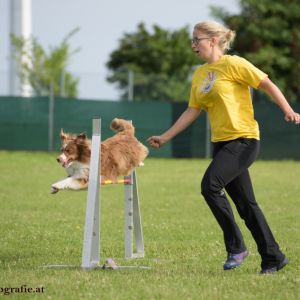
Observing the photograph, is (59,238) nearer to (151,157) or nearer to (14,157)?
(14,157)

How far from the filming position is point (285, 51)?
34.8 m

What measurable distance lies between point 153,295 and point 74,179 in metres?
1.81

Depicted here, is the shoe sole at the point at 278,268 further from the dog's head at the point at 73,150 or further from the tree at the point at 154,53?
the tree at the point at 154,53

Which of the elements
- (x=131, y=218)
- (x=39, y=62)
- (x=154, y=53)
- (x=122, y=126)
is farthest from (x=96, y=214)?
(x=154, y=53)

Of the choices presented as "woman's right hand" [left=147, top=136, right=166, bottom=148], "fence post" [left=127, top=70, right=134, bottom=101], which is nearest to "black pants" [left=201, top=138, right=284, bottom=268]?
"woman's right hand" [left=147, top=136, right=166, bottom=148]

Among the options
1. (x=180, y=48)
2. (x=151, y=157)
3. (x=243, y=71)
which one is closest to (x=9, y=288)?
(x=243, y=71)

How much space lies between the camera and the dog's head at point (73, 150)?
715 cm

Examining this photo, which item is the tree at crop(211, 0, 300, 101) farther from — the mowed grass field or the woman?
the woman

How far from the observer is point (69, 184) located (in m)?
6.89

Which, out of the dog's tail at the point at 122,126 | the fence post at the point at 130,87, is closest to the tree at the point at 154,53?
the fence post at the point at 130,87

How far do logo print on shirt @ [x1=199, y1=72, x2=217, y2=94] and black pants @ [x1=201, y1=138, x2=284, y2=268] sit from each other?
451mm

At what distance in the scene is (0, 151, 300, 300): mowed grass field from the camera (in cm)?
575

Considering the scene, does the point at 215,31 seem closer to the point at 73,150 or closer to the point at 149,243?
the point at 73,150

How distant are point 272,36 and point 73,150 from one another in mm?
29606
